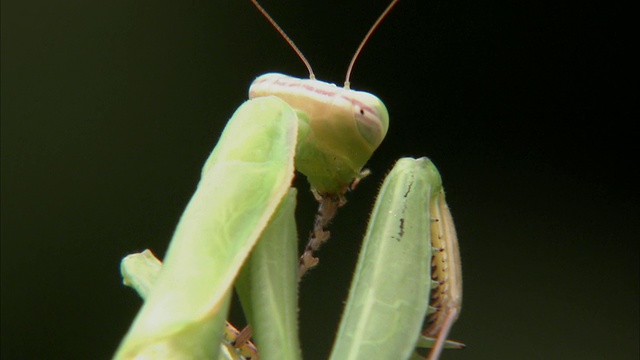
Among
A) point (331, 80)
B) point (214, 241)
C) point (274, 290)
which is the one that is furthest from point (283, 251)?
point (331, 80)

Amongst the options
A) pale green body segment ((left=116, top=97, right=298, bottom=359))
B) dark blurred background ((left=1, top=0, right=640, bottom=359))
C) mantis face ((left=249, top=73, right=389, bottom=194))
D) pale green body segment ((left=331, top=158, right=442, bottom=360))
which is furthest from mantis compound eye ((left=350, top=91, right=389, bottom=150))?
dark blurred background ((left=1, top=0, right=640, bottom=359))

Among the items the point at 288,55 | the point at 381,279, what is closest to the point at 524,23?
the point at 288,55

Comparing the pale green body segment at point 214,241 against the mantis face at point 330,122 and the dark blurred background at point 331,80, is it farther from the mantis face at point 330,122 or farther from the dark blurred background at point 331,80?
the dark blurred background at point 331,80

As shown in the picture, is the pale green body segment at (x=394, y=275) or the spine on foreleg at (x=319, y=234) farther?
the spine on foreleg at (x=319, y=234)

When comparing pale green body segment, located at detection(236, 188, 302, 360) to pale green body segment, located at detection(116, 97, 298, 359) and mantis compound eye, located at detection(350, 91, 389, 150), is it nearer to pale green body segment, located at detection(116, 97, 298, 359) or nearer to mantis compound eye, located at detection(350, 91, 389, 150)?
pale green body segment, located at detection(116, 97, 298, 359)

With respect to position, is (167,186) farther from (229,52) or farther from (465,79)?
(465,79)

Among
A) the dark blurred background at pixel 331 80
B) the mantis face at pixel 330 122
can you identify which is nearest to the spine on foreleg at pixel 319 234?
the mantis face at pixel 330 122

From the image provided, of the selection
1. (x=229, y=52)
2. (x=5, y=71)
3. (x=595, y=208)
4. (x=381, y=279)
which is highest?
(x=229, y=52)
